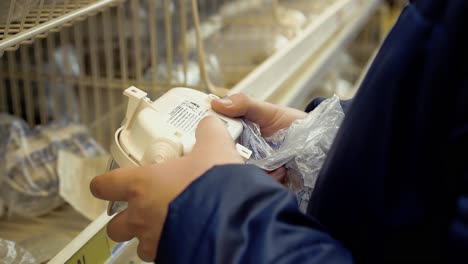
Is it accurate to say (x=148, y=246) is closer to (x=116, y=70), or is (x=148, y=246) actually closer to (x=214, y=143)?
(x=214, y=143)

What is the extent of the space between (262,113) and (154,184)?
0.86 feet

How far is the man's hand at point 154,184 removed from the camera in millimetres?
520

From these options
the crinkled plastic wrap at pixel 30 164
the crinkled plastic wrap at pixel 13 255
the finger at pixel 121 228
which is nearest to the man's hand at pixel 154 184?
the finger at pixel 121 228

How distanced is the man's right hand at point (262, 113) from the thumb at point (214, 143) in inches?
3.9

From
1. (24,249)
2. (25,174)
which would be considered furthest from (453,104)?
(25,174)

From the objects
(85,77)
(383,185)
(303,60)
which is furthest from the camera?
(303,60)

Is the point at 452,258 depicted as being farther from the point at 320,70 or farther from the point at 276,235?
the point at 320,70

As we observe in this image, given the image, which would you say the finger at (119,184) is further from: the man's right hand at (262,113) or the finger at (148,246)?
the man's right hand at (262,113)

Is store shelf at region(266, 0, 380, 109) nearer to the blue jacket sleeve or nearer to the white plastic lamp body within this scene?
the white plastic lamp body

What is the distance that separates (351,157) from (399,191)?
0.16 feet

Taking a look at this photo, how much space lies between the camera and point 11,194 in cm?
92

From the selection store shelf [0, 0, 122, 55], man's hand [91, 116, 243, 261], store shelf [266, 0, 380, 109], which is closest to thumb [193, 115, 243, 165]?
man's hand [91, 116, 243, 261]

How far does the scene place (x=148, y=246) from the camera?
1.79ft

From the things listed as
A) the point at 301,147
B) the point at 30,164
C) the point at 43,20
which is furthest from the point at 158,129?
the point at 30,164
